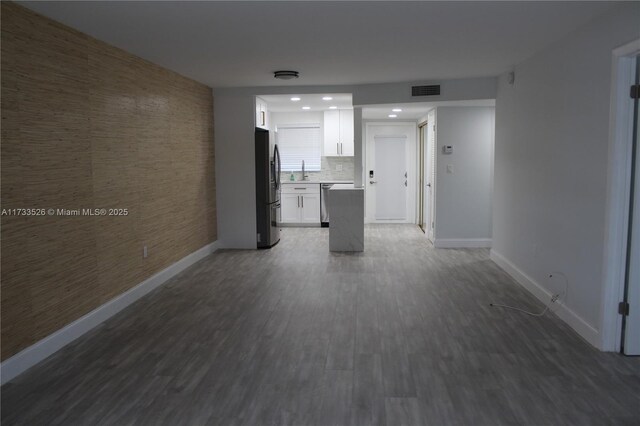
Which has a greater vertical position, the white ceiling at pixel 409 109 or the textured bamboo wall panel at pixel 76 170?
the white ceiling at pixel 409 109

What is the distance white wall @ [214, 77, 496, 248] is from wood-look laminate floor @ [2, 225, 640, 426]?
84.6 inches

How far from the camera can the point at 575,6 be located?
10.7ft

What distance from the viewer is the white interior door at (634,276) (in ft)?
10.6

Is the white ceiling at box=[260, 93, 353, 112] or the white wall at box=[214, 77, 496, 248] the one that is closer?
the white wall at box=[214, 77, 496, 248]

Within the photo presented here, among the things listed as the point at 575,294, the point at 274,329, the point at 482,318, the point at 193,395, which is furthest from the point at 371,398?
the point at 575,294

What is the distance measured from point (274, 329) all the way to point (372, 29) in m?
2.60

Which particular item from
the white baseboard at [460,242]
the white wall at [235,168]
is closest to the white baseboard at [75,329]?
the white wall at [235,168]

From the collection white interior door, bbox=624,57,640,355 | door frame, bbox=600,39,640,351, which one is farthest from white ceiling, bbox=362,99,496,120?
white interior door, bbox=624,57,640,355

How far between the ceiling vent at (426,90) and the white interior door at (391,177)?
3303 millimetres

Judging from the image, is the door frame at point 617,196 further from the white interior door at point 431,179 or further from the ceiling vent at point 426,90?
the white interior door at point 431,179

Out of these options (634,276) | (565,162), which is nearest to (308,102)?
(565,162)

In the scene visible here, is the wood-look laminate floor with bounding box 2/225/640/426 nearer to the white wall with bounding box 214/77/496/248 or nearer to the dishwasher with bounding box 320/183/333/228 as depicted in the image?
the white wall with bounding box 214/77/496/248

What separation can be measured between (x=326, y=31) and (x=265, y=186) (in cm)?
360

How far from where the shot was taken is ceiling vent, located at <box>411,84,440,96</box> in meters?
6.59
